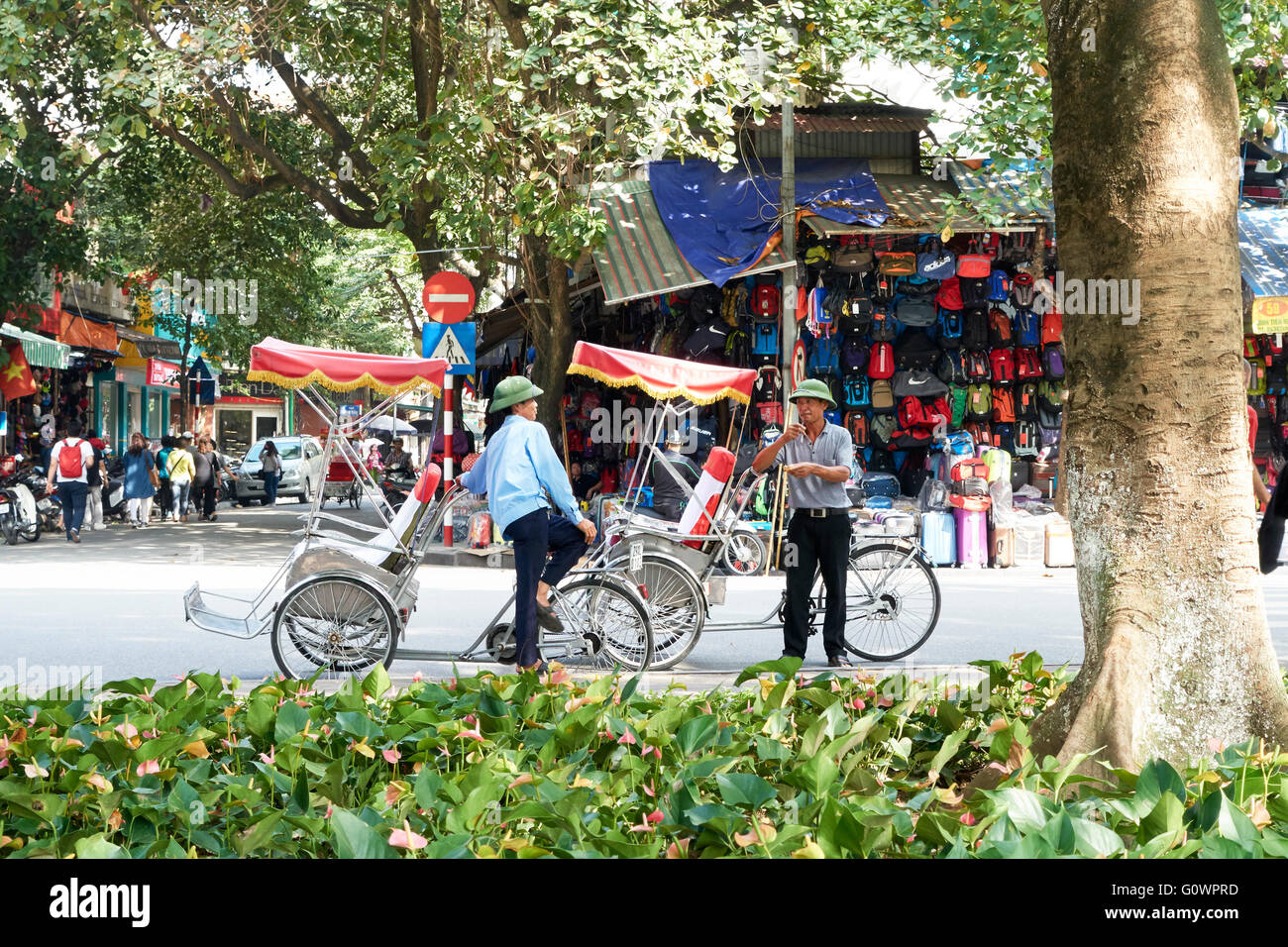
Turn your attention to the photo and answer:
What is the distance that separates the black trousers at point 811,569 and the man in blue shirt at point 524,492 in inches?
54.5

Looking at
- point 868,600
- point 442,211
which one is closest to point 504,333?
point 442,211

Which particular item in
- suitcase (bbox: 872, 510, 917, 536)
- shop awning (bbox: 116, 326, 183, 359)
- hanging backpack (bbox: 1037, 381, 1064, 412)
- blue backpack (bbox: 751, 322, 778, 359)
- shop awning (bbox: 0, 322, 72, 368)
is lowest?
suitcase (bbox: 872, 510, 917, 536)

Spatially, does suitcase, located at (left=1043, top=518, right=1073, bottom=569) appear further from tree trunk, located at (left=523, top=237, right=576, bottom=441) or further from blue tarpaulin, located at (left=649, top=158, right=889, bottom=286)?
tree trunk, located at (left=523, top=237, right=576, bottom=441)

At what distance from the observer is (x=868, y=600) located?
877cm

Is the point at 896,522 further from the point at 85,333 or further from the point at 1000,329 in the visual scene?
the point at 85,333

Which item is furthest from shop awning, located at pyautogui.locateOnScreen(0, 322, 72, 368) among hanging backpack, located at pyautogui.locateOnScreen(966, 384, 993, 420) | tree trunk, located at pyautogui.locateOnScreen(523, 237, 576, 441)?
hanging backpack, located at pyautogui.locateOnScreen(966, 384, 993, 420)

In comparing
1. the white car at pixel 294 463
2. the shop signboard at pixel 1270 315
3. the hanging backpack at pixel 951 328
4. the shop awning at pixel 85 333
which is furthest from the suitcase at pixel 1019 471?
the white car at pixel 294 463

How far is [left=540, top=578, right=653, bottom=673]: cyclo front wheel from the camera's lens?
7.84 meters

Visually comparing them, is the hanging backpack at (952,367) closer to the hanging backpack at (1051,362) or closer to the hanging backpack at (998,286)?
the hanging backpack at (998,286)

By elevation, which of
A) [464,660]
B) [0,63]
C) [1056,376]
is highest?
[0,63]

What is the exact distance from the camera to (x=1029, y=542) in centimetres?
1584

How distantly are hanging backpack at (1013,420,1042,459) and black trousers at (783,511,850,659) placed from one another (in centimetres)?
939
